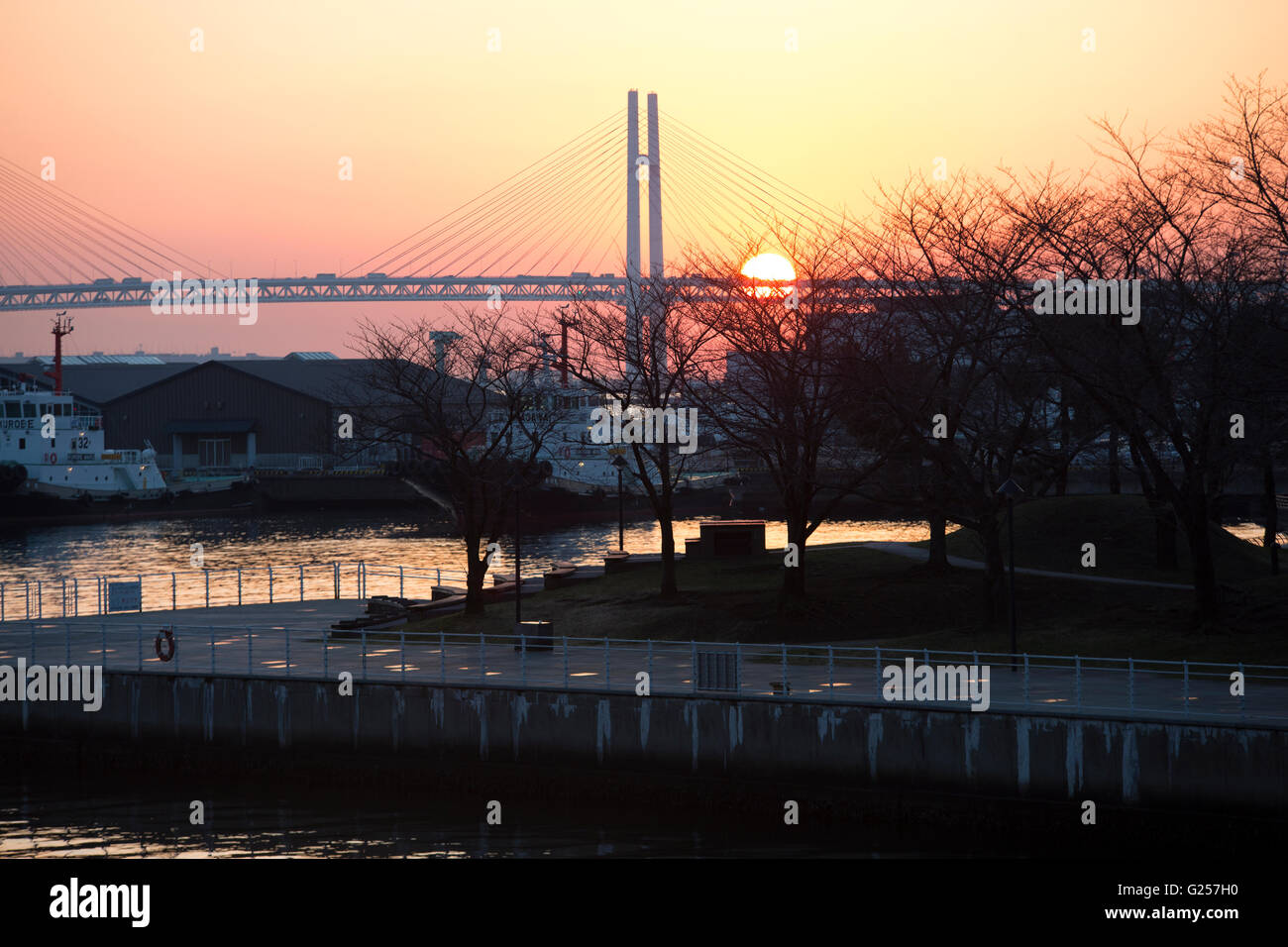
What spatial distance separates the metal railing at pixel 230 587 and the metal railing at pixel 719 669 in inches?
734

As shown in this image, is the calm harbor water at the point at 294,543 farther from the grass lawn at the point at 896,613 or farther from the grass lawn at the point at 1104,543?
the grass lawn at the point at 896,613

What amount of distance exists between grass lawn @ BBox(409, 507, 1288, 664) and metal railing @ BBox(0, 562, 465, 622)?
1446 centimetres

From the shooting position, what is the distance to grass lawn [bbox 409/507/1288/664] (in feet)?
89.2

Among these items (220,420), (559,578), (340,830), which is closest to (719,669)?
(340,830)

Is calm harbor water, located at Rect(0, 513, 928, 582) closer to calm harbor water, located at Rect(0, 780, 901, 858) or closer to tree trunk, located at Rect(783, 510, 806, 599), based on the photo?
tree trunk, located at Rect(783, 510, 806, 599)

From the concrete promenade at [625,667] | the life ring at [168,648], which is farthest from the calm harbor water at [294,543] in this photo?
the life ring at [168,648]

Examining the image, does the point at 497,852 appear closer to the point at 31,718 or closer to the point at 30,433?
the point at 31,718

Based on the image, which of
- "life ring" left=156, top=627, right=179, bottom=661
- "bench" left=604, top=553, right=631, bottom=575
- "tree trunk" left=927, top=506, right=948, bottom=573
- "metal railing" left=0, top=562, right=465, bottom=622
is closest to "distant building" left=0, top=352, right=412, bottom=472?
"metal railing" left=0, top=562, right=465, bottom=622

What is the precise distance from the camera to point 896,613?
3284 cm

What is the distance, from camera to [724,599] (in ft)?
113

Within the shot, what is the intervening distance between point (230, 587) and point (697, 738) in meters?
41.2

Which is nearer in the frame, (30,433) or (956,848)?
(956,848)
